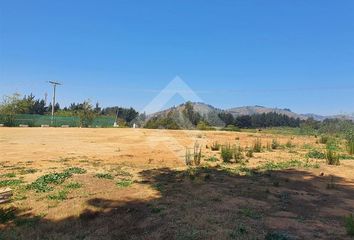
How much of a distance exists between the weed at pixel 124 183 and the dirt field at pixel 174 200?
1.1 inches

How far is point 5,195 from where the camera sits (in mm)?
8008

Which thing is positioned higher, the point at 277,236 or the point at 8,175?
the point at 8,175

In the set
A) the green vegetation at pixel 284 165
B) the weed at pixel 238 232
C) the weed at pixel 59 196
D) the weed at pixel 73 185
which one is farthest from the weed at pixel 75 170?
the weed at pixel 238 232

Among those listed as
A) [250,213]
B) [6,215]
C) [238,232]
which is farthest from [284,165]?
[6,215]

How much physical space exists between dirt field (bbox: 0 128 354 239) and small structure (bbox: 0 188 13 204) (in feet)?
0.57

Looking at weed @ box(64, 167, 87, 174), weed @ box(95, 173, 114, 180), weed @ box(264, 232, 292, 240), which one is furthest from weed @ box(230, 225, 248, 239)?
weed @ box(64, 167, 87, 174)

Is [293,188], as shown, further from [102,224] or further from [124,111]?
[124,111]

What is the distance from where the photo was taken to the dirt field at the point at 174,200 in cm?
611

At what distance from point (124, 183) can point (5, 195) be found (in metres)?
2.55

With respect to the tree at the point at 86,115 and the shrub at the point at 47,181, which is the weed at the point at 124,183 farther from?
the tree at the point at 86,115

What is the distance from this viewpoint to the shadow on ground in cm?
590

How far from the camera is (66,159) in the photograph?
12.9 m

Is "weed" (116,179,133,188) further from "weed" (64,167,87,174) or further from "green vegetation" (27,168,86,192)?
"weed" (64,167,87,174)

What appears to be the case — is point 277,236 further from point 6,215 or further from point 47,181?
point 47,181
